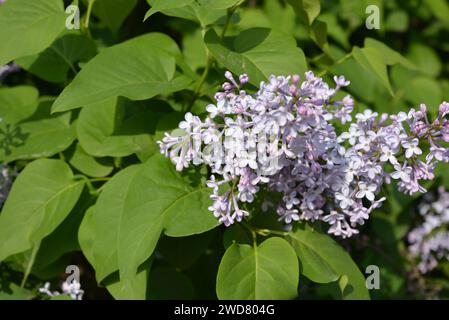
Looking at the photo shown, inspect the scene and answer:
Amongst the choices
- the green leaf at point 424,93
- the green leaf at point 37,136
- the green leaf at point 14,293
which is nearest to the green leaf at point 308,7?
the green leaf at point 37,136

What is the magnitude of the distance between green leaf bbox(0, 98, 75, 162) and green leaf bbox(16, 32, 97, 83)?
0.27 ft

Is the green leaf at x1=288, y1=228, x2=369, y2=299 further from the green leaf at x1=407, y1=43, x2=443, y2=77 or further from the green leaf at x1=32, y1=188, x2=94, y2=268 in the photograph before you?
the green leaf at x1=407, y1=43, x2=443, y2=77

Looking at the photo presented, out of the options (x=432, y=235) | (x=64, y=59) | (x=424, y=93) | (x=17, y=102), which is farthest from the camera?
(x=424, y=93)

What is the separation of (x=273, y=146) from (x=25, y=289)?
0.96 meters

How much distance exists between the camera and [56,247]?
180 cm

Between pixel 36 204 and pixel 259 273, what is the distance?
62cm

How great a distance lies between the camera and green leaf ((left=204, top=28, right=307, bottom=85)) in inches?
61.4

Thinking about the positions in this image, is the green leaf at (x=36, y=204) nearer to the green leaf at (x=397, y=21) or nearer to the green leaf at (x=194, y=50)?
the green leaf at (x=194, y=50)

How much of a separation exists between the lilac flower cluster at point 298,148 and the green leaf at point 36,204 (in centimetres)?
36

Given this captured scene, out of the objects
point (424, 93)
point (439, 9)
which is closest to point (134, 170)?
point (424, 93)

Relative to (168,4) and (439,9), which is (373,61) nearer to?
(168,4)

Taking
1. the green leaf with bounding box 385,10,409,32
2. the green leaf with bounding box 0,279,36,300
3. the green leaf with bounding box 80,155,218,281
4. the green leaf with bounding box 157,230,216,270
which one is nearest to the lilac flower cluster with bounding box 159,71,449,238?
the green leaf with bounding box 80,155,218,281

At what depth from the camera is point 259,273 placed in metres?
1.51

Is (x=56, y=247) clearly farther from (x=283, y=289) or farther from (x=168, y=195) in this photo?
→ (x=283, y=289)
